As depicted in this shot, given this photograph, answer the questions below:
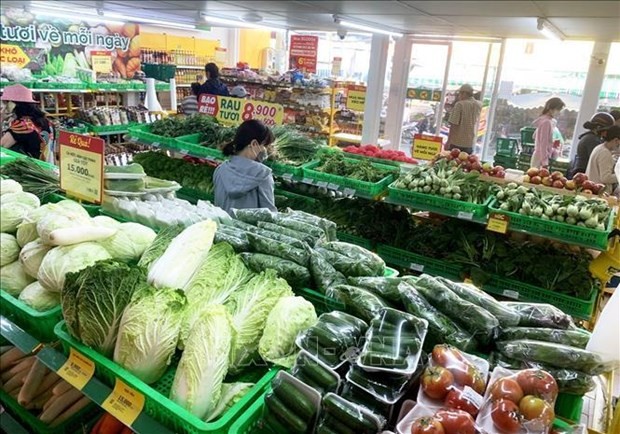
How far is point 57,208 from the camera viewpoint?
2.07 meters

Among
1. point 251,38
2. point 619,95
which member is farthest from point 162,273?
point 251,38

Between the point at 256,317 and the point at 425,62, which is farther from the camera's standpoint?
the point at 425,62

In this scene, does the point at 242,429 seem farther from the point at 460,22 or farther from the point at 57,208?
the point at 460,22

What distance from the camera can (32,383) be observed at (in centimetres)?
212

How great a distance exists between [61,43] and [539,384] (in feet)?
37.7

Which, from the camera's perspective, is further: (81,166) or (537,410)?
(81,166)

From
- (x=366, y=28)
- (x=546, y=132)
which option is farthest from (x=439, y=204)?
(x=546, y=132)

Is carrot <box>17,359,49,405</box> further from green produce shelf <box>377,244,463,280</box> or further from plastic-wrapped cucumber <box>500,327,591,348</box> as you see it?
green produce shelf <box>377,244,463,280</box>

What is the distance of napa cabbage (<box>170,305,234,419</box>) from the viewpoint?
130cm

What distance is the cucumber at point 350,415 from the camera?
112cm

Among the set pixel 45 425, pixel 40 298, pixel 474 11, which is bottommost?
pixel 45 425

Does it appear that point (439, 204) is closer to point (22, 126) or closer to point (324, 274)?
point (324, 274)

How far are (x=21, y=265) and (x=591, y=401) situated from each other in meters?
2.53

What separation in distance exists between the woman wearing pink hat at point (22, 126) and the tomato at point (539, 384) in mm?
5331
